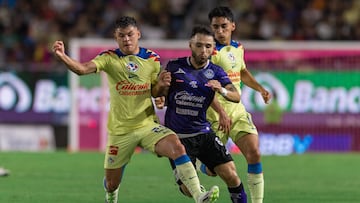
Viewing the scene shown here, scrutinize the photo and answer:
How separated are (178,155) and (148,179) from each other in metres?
5.22

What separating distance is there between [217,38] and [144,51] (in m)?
1.25

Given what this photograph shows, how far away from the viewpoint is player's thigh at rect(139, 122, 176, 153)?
1114cm

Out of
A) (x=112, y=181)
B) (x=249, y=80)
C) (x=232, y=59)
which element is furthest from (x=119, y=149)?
(x=249, y=80)

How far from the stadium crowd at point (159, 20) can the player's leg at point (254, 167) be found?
13.8 meters

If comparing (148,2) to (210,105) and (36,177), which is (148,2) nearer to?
(36,177)

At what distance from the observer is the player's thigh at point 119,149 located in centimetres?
1140

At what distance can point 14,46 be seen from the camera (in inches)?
1017

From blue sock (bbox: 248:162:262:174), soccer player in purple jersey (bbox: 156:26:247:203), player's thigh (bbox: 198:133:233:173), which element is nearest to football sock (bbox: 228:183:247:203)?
soccer player in purple jersey (bbox: 156:26:247:203)

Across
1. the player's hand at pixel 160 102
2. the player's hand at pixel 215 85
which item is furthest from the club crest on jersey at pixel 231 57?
the player's hand at pixel 215 85

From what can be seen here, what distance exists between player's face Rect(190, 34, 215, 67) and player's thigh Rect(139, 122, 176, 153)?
88 cm

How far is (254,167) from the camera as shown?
37.6 feet

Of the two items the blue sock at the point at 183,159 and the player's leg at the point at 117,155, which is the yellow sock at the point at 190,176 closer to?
the blue sock at the point at 183,159

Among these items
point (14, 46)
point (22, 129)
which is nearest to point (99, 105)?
point (22, 129)

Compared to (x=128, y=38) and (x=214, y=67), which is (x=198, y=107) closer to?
(x=214, y=67)
